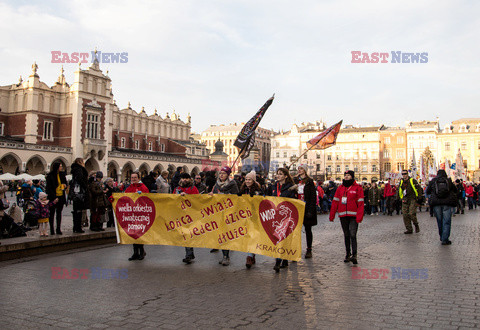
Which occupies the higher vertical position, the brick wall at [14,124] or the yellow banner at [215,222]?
the brick wall at [14,124]

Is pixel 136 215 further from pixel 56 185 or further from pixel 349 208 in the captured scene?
pixel 349 208

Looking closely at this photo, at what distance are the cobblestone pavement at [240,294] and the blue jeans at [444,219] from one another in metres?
1.39

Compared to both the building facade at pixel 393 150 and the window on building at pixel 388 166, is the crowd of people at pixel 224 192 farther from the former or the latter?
the window on building at pixel 388 166

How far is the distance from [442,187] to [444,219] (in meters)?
0.87

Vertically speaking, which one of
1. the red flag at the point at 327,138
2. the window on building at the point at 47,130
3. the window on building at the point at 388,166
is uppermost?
the window on building at the point at 47,130

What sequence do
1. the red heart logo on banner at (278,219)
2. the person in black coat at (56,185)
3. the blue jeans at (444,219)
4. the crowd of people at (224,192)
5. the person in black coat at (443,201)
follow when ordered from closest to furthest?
1. the red heart logo on banner at (278,219)
2. the crowd of people at (224,192)
3. the person in black coat at (56,185)
4. the blue jeans at (444,219)
5. the person in black coat at (443,201)

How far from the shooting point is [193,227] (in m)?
8.25

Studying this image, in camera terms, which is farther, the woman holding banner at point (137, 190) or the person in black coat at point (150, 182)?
the person in black coat at point (150, 182)

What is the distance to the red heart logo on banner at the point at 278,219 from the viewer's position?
24.0ft

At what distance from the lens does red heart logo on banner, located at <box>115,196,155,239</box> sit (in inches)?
338

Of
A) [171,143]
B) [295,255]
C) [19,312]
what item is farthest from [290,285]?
[171,143]

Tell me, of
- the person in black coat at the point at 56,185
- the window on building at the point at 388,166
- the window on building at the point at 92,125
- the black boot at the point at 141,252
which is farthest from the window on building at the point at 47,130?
the window on building at the point at 388,166

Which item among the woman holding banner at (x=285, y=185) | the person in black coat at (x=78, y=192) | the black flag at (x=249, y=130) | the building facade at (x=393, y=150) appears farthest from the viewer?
the building facade at (x=393, y=150)

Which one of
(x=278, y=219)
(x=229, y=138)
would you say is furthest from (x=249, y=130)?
(x=229, y=138)
